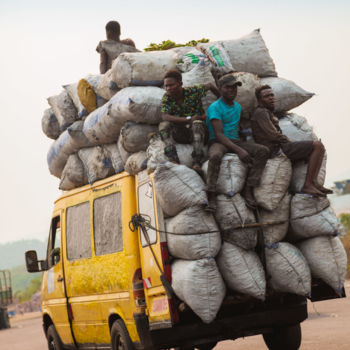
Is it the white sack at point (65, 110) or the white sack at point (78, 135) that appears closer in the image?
the white sack at point (78, 135)

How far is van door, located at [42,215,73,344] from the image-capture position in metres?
9.20

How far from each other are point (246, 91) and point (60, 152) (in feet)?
9.85

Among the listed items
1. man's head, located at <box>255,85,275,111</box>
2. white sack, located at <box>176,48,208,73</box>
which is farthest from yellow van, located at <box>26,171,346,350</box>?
man's head, located at <box>255,85,275,111</box>

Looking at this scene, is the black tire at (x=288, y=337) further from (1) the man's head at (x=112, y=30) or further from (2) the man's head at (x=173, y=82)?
(1) the man's head at (x=112, y=30)

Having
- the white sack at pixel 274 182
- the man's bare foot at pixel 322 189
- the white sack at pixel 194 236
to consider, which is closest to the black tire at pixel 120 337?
the white sack at pixel 194 236

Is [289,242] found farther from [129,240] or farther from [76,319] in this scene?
[76,319]

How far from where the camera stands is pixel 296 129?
7551 millimetres

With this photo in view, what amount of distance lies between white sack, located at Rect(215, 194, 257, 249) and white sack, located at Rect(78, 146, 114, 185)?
2.05 m

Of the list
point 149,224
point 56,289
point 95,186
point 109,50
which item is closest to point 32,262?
point 56,289

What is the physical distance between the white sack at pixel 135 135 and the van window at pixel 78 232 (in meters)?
1.33

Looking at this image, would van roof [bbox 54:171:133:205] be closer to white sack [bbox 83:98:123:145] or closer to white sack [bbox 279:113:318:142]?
white sack [bbox 83:98:123:145]

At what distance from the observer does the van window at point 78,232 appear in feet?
28.1

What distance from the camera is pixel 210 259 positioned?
6430mm

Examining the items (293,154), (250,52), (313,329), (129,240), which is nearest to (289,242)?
(293,154)
